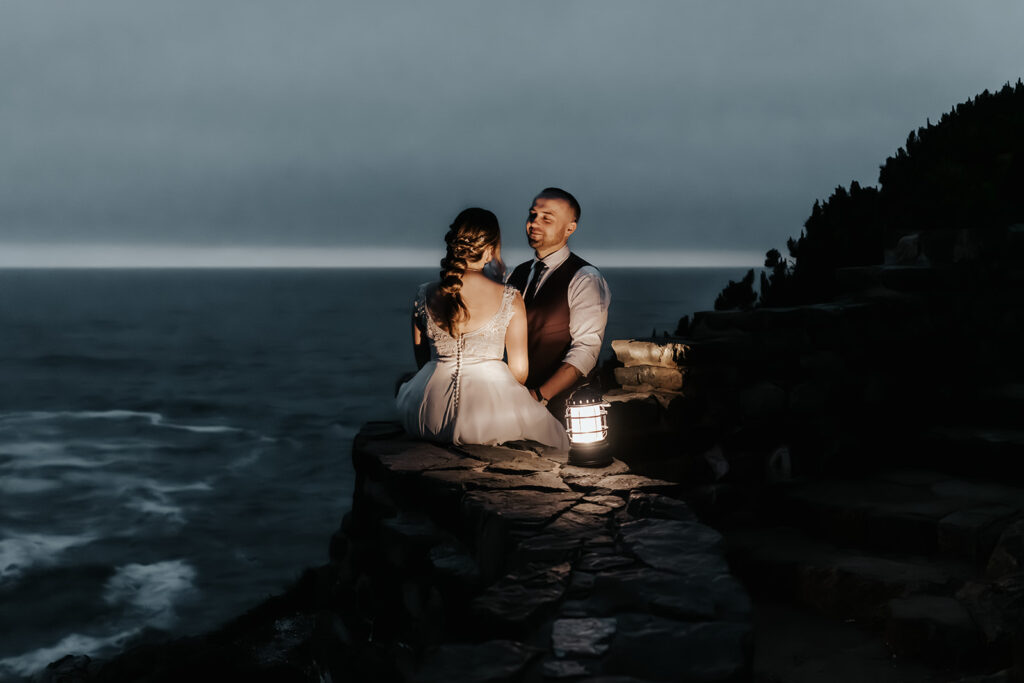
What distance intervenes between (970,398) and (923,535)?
6.58 ft

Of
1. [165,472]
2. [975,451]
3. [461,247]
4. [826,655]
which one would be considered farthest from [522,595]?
[165,472]

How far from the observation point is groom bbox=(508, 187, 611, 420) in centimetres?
495

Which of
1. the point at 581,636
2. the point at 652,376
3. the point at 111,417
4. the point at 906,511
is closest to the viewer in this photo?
the point at 581,636

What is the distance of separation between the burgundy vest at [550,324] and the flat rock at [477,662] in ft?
8.80

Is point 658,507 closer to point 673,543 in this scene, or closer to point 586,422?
point 673,543

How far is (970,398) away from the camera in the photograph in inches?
224

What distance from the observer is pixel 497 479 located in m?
4.07

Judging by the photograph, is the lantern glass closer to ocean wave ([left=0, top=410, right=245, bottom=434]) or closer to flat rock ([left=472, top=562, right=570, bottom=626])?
flat rock ([left=472, top=562, right=570, bottom=626])

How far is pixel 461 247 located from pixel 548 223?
860 millimetres

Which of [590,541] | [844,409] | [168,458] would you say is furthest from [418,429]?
[168,458]

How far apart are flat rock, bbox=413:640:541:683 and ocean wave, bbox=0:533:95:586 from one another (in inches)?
916

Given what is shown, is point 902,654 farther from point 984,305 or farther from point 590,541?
point 984,305

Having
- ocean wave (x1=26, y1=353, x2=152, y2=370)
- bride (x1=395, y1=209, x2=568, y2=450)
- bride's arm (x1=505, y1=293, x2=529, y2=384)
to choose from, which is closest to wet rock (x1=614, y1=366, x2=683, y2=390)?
bride (x1=395, y1=209, x2=568, y2=450)

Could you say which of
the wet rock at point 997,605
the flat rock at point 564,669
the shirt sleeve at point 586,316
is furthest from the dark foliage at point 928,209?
the flat rock at point 564,669
